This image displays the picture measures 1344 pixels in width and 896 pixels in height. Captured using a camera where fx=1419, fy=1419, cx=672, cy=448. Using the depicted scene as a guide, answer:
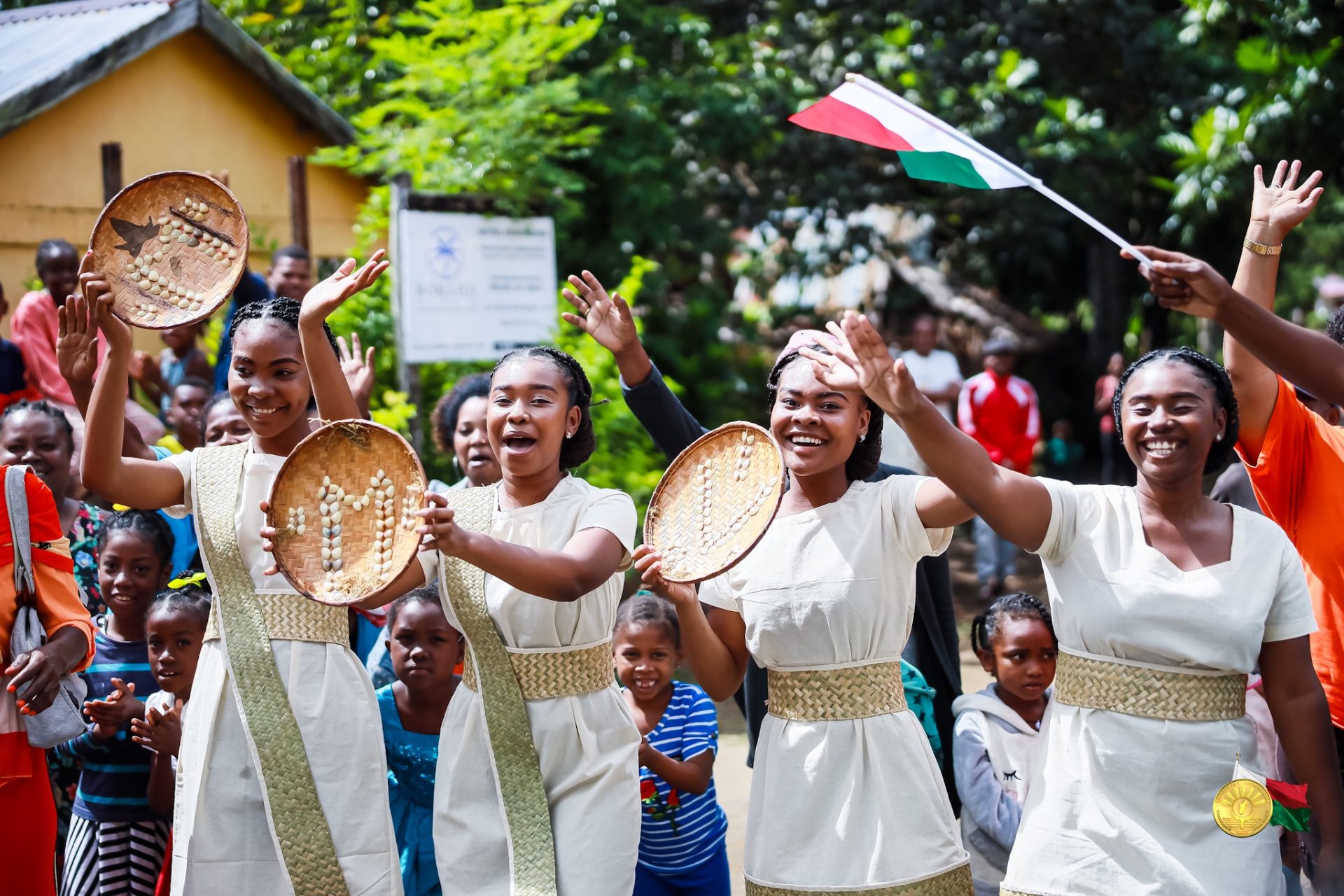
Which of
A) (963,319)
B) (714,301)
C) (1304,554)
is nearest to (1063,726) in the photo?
(1304,554)

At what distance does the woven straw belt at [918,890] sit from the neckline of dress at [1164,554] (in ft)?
2.69

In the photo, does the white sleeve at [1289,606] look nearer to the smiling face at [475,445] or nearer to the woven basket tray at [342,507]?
the woven basket tray at [342,507]

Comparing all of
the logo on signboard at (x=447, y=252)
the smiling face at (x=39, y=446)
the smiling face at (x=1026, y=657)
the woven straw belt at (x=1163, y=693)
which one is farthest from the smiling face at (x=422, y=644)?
the logo on signboard at (x=447, y=252)

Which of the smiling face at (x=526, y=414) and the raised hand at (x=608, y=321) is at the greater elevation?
the raised hand at (x=608, y=321)

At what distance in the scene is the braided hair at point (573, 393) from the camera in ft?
11.3

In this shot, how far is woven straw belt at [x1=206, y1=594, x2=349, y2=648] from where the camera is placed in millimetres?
3355

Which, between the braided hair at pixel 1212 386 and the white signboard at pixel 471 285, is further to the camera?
the white signboard at pixel 471 285

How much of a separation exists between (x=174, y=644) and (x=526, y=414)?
140 centimetres

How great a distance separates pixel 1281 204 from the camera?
316cm

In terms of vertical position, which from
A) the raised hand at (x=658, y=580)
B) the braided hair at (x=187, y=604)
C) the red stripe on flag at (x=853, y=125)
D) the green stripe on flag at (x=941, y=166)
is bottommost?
the braided hair at (x=187, y=604)

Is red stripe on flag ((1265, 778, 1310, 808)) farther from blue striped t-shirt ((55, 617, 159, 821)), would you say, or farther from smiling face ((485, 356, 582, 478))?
blue striped t-shirt ((55, 617, 159, 821))

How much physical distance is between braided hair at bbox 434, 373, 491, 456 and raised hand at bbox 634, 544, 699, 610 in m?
1.84

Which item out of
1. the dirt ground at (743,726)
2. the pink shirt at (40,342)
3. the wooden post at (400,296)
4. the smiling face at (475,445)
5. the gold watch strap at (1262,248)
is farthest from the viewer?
the wooden post at (400,296)

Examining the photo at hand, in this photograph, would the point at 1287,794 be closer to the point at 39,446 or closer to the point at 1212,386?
the point at 1212,386
